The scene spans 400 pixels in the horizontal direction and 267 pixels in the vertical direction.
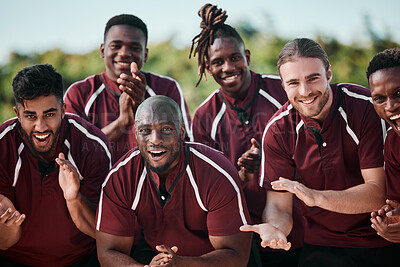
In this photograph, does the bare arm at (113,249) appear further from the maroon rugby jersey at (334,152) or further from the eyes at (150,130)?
Answer: the maroon rugby jersey at (334,152)

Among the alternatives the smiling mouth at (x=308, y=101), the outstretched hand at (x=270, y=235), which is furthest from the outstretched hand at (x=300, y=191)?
the smiling mouth at (x=308, y=101)

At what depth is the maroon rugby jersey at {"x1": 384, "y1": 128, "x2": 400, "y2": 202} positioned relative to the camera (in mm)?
2570

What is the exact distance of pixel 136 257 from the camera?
295 cm

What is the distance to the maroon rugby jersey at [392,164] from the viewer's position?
2570mm

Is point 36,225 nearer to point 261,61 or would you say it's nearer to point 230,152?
point 230,152

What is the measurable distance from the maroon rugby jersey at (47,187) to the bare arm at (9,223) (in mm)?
92

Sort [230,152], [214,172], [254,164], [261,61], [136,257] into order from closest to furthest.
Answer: [214,172], [136,257], [254,164], [230,152], [261,61]

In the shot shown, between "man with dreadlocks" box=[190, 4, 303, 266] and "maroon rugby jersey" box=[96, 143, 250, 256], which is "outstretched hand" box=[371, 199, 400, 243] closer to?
"maroon rugby jersey" box=[96, 143, 250, 256]

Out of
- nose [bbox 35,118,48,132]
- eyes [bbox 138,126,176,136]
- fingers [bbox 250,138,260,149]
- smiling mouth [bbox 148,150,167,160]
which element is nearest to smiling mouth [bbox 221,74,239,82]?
fingers [bbox 250,138,260,149]

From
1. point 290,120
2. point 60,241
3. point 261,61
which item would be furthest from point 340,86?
point 261,61

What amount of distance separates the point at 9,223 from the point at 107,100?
4.08 feet

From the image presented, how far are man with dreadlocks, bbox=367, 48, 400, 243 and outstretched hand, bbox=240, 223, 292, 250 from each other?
1.58 feet

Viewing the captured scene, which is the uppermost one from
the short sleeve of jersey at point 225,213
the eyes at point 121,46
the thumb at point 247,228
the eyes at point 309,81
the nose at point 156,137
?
the eyes at point 121,46

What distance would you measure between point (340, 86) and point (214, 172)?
3.03 ft
